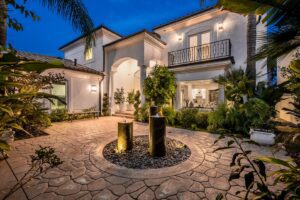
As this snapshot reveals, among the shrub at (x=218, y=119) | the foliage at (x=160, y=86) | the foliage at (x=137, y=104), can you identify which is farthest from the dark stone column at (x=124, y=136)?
the foliage at (x=137, y=104)

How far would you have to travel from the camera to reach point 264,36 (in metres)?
1.42

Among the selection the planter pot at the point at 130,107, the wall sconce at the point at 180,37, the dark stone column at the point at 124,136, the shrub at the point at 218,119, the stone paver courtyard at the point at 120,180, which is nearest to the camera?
the stone paver courtyard at the point at 120,180

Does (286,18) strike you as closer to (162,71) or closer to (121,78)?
(162,71)

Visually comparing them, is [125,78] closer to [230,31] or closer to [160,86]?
[160,86]

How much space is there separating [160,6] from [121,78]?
8412 centimetres

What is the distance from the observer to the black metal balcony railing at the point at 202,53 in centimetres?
955

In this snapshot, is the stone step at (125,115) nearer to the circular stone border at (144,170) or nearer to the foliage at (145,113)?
the foliage at (145,113)

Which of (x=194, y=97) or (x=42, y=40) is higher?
(x=42, y=40)

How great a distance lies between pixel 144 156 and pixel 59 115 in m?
7.46

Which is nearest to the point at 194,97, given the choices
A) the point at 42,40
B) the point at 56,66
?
the point at 56,66

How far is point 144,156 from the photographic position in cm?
396

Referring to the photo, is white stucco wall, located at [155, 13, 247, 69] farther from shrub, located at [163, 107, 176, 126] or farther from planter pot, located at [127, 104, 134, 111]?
planter pot, located at [127, 104, 134, 111]

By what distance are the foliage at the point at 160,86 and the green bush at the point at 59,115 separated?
18.2 ft

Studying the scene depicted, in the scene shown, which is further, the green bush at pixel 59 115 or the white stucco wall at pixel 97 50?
the white stucco wall at pixel 97 50
